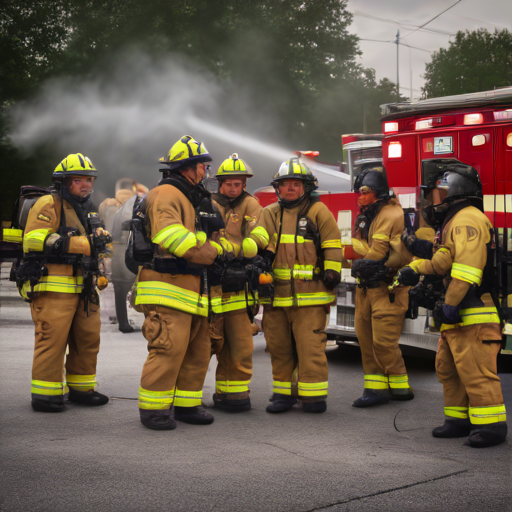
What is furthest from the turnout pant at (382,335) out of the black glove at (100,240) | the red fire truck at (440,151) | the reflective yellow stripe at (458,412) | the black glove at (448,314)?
the black glove at (100,240)

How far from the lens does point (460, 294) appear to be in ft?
15.4

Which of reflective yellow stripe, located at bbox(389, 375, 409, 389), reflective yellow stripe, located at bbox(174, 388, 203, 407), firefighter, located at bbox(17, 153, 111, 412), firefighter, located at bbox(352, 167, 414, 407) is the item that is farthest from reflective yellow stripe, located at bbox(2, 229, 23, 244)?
reflective yellow stripe, located at bbox(389, 375, 409, 389)

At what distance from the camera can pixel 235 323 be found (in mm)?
5848

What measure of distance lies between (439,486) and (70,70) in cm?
1717

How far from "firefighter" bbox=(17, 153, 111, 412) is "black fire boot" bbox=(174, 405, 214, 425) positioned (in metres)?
0.81

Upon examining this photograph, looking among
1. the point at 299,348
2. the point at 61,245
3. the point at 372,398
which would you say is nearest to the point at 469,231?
the point at 299,348

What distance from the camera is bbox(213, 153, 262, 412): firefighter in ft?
19.0

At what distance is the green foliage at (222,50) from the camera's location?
1619cm

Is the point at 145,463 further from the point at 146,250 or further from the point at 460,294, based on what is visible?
the point at 460,294

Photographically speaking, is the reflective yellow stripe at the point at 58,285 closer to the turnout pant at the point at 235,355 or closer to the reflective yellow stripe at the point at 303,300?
the turnout pant at the point at 235,355

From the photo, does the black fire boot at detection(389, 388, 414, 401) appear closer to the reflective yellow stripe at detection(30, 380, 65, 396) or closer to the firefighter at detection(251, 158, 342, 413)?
the firefighter at detection(251, 158, 342, 413)

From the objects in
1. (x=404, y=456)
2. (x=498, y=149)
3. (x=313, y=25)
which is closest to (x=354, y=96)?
(x=313, y=25)

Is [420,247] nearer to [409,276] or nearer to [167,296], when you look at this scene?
[409,276]

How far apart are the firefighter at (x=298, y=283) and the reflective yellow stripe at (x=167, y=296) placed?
84 cm
